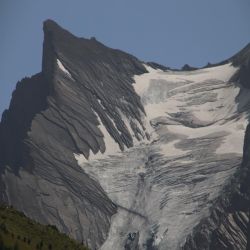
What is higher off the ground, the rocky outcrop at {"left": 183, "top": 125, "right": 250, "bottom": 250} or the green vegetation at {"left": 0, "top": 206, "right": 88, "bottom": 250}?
the green vegetation at {"left": 0, "top": 206, "right": 88, "bottom": 250}

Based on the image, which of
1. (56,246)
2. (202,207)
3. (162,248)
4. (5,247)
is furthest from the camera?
(202,207)

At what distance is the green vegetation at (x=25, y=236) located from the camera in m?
77.7

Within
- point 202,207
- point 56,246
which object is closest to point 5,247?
point 56,246

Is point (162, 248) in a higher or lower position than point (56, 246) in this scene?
lower

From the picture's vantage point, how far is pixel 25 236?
268 feet

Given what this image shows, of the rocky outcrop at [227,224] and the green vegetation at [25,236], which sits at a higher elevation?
the green vegetation at [25,236]

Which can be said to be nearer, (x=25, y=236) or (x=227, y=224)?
(x=25, y=236)

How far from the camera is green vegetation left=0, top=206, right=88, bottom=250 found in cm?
7769

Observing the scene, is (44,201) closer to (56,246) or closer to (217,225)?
(217,225)

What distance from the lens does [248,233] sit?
18988 centimetres

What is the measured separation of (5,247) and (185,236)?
115897 mm

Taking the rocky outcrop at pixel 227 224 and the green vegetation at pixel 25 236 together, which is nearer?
the green vegetation at pixel 25 236

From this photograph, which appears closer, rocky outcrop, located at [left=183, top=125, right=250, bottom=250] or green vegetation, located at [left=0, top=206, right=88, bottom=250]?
green vegetation, located at [left=0, top=206, right=88, bottom=250]

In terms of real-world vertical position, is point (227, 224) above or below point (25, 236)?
below
